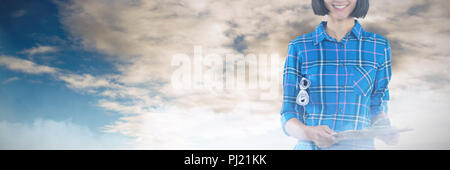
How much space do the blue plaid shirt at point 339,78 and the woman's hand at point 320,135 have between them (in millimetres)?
95

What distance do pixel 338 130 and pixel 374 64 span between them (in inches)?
18.5

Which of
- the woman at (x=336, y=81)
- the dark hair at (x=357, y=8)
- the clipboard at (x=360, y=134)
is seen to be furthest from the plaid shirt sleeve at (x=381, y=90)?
the dark hair at (x=357, y=8)

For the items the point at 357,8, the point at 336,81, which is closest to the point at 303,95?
the point at 336,81

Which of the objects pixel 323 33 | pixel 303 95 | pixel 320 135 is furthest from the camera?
pixel 323 33

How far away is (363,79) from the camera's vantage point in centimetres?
223

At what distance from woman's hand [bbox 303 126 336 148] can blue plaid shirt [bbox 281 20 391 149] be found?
0.09 meters

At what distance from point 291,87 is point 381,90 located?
55 centimetres

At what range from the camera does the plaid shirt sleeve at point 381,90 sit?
87.6 inches

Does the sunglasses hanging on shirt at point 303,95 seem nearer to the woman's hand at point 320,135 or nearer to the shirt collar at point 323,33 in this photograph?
the woman's hand at point 320,135

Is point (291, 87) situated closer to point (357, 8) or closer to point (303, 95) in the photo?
point (303, 95)

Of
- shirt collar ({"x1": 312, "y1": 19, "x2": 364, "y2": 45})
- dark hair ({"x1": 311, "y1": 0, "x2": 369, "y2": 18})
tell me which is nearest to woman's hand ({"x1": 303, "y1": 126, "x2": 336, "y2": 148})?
shirt collar ({"x1": 312, "y1": 19, "x2": 364, "y2": 45})

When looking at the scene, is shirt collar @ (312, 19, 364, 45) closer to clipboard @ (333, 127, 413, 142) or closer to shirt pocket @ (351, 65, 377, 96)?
shirt pocket @ (351, 65, 377, 96)
